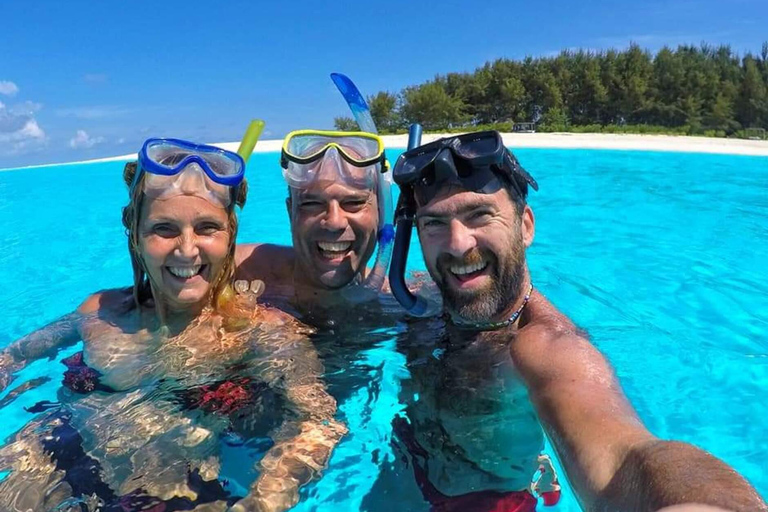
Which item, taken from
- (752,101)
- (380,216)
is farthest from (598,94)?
(380,216)

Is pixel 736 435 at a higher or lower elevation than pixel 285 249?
lower

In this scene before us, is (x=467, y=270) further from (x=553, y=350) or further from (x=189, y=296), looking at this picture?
(x=189, y=296)

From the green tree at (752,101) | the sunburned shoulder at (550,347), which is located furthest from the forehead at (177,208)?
the green tree at (752,101)

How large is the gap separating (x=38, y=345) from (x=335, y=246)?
1.65 metres

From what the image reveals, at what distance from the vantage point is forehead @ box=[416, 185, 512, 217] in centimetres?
228

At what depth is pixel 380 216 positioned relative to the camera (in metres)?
3.26

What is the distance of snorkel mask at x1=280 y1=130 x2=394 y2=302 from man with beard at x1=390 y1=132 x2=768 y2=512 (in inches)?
21.2

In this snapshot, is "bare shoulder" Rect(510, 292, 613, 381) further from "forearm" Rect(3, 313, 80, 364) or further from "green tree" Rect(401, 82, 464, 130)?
"green tree" Rect(401, 82, 464, 130)

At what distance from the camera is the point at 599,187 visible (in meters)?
13.0

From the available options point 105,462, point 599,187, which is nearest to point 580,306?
point 105,462

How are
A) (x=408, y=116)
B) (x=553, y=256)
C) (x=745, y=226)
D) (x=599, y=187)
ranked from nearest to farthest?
(x=553, y=256), (x=745, y=226), (x=599, y=187), (x=408, y=116)

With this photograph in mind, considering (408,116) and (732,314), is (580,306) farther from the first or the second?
(408,116)

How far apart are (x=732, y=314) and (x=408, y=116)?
3891cm

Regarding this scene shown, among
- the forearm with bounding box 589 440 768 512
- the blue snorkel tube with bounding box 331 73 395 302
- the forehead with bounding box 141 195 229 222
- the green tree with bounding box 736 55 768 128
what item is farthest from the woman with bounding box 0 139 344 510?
the green tree with bounding box 736 55 768 128
